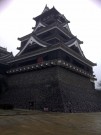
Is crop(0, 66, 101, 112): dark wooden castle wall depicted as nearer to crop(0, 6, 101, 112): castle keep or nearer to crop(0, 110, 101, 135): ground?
crop(0, 6, 101, 112): castle keep

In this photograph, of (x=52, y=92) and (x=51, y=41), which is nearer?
(x=52, y=92)

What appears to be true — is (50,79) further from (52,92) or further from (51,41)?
(51,41)

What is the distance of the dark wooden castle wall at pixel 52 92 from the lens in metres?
18.7

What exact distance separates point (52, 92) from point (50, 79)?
6.00 feet

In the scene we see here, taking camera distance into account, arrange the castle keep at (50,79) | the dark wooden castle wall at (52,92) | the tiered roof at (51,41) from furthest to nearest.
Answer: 1. the tiered roof at (51,41)
2. the castle keep at (50,79)
3. the dark wooden castle wall at (52,92)

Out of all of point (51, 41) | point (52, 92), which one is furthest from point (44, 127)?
point (51, 41)

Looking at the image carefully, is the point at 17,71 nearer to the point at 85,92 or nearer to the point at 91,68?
the point at 85,92

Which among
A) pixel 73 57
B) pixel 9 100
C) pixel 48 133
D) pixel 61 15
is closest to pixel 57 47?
pixel 73 57

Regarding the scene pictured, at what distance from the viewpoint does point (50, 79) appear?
20.5m

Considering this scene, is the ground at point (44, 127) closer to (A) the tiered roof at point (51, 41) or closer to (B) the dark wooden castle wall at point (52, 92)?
(B) the dark wooden castle wall at point (52, 92)

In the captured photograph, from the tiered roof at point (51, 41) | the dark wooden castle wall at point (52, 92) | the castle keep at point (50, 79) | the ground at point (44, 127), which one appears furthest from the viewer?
the tiered roof at point (51, 41)

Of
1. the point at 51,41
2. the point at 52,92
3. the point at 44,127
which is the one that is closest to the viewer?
the point at 44,127

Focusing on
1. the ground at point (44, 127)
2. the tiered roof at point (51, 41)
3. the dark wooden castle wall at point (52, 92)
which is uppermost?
the tiered roof at point (51, 41)

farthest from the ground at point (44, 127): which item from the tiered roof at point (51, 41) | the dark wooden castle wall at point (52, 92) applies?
the tiered roof at point (51, 41)
